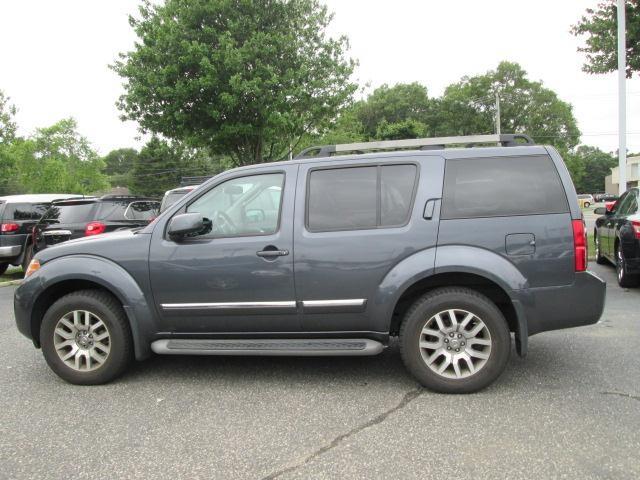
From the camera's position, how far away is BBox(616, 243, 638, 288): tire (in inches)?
290

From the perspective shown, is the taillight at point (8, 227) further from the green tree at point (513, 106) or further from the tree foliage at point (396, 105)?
the tree foliage at point (396, 105)

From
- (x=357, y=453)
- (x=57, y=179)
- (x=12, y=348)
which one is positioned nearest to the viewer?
(x=357, y=453)

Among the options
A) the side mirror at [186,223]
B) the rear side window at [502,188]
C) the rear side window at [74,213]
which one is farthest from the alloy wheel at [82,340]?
the rear side window at [74,213]

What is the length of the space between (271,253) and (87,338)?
66.5 inches

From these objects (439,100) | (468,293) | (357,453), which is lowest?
(357,453)

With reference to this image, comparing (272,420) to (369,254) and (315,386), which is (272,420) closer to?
(315,386)

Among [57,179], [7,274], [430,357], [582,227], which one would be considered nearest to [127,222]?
[7,274]

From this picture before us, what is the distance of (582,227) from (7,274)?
12.8m

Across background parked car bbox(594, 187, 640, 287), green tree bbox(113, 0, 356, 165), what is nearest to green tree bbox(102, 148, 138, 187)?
green tree bbox(113, 0, 356, 165)

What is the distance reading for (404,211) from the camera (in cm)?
383

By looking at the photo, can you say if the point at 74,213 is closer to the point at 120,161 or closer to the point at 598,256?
the point at 598,256

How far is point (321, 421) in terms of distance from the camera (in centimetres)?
336

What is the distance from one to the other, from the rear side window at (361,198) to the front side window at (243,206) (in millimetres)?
299

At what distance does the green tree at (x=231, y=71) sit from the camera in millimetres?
13820
